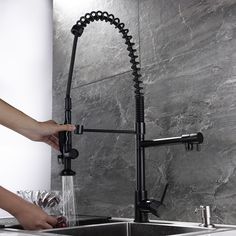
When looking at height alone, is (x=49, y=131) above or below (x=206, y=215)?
above

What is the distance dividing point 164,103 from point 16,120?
0.49m

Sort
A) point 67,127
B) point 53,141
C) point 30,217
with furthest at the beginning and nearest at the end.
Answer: point 53,141, point 67,127, point 30,217

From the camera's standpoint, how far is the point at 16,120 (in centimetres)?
145

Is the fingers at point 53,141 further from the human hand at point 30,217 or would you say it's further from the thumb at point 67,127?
the human hand at point 30,217

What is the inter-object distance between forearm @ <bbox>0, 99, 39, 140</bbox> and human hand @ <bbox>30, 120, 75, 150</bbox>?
0.02m

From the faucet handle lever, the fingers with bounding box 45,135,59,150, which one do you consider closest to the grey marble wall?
the faucet handle lever

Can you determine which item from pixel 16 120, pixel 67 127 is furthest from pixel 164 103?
pixel 16 120

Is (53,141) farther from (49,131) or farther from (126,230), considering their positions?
(126,230)

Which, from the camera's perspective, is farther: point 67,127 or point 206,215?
point 67,127

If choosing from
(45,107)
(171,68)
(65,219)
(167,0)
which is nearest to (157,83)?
(171,68)

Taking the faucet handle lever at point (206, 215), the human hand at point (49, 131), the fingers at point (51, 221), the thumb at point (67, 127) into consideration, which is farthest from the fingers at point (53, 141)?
the faucet handle lever at point (206, 215)

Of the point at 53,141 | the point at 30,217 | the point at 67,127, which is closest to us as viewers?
the point at 30,217

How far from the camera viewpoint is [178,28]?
155 cm

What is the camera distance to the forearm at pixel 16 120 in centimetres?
143
